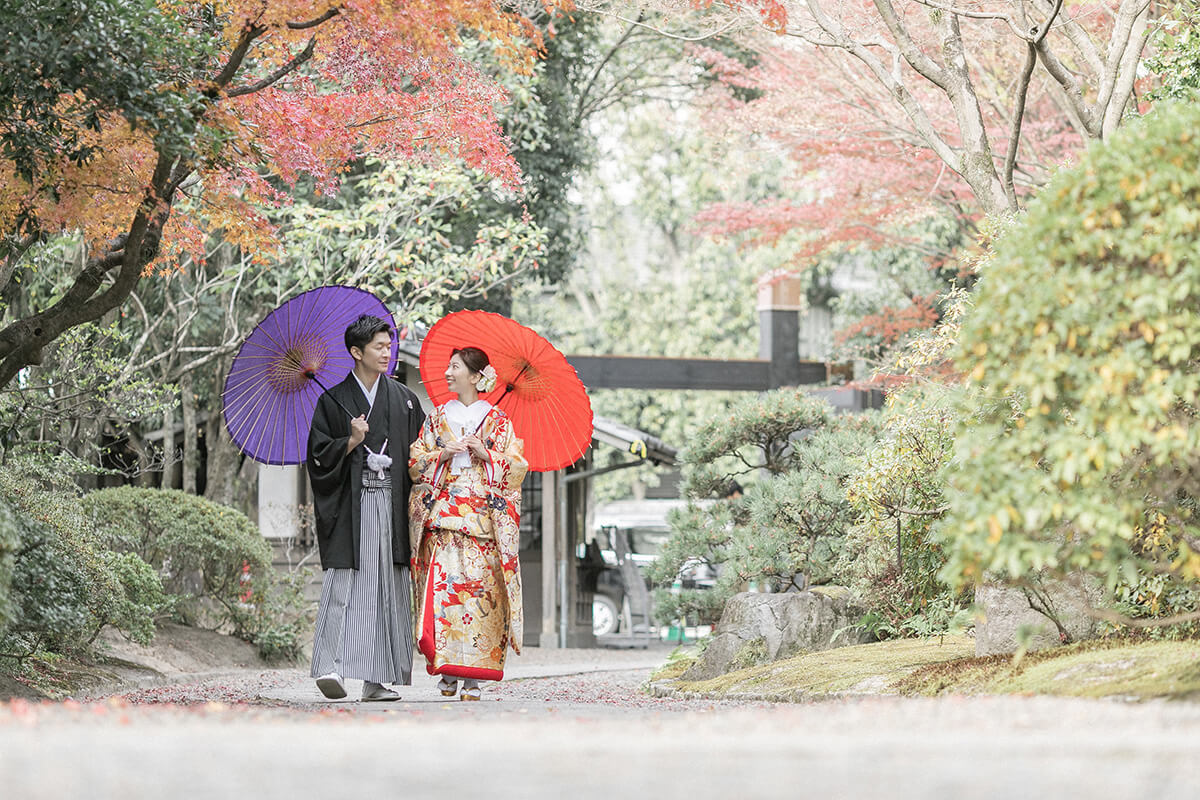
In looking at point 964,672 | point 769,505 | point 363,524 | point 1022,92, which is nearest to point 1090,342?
point 964,672

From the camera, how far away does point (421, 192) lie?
1359cm

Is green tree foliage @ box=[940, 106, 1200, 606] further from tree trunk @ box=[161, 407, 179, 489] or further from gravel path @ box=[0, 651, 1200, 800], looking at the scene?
tree trunk @ box=[161, 407, 179, 489]

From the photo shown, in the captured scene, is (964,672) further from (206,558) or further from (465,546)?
(206,558)

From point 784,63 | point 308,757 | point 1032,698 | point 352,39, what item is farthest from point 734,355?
point 308,757

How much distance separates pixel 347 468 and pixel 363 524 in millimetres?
310

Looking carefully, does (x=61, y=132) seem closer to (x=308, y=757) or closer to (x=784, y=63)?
(x=308, y=757)

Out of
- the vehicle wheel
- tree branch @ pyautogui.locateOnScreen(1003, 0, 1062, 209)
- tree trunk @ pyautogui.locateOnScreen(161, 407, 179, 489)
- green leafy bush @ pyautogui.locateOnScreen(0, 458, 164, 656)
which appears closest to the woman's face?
green leafy bush @ pyautogui.locateOnScreen(0, 458, 164, 656)

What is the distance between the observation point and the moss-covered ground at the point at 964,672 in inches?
214

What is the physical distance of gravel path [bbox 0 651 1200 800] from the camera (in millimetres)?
3090

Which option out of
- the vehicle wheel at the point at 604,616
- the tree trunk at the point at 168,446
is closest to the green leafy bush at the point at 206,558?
the tree trunk at the point at 168,446

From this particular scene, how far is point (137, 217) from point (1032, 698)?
4691 mm

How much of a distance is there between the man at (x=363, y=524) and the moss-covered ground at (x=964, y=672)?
7.73 feet

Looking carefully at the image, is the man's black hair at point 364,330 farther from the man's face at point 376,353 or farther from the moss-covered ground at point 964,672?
the moss-covered ground at point 964,672

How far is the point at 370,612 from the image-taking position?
284 inches
